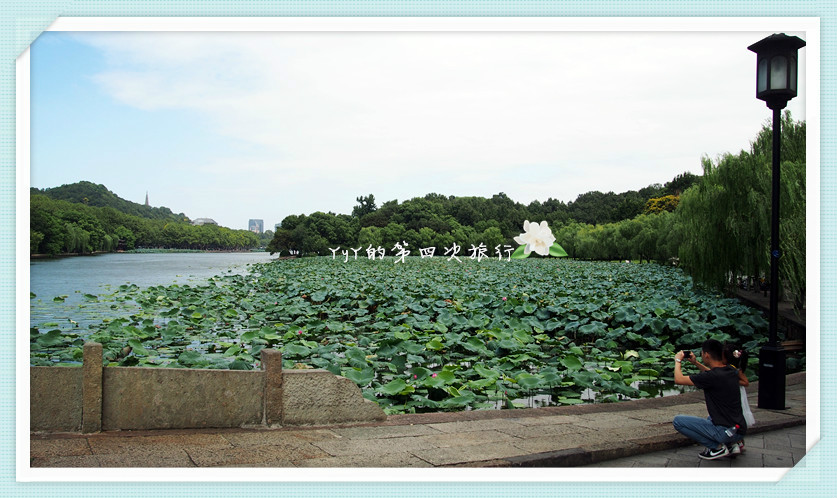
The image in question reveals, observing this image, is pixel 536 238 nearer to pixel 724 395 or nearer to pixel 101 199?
pixel 724 395

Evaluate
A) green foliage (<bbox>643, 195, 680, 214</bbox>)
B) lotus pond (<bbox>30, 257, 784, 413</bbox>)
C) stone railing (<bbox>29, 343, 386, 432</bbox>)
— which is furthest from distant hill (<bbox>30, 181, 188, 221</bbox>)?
green foliage (<bbox>643, 195, 680, 214</bbox>)

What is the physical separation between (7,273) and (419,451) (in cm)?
257

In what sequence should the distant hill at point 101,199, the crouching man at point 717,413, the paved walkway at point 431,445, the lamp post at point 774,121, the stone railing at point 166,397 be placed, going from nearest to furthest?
the paved walkway at point 431,445 → the crouching man at point 717,413 → the stone railing at point 166,397 → the lamp post at point 774,121 → the distant hill at point 101,199

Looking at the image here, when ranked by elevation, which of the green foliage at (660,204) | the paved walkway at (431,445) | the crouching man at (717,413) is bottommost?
the paved walkway at (431,445)

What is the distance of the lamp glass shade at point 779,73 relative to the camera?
3582 millimetres

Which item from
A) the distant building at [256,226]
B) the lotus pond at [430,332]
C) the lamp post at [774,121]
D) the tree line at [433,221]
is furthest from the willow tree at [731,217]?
the distant building at [256,226]

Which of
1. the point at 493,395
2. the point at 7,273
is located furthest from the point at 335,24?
the point at 493,395

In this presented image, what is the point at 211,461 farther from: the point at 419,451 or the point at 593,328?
the point at 593,328

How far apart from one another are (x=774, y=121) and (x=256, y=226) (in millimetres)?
4653

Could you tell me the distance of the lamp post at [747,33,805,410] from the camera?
11.7 feet

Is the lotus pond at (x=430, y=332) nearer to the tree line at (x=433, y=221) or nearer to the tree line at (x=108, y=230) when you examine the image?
the tree line at (x=108, y=230)

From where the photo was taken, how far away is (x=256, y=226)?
573 cm

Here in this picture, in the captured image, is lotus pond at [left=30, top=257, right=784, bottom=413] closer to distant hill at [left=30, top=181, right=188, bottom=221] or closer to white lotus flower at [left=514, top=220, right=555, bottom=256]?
distant hill at [left=30, top=181, right=188, bottom=221]

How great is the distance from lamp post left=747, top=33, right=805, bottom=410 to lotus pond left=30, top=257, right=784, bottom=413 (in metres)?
1.26
